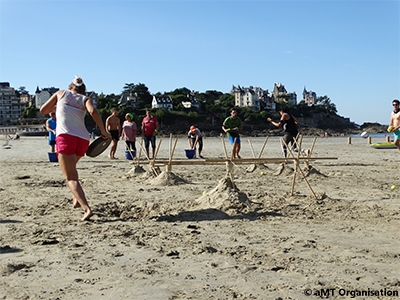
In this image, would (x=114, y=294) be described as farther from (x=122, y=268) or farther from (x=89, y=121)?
(x=89, y=121)

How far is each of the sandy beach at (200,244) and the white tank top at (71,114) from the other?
1.07 m

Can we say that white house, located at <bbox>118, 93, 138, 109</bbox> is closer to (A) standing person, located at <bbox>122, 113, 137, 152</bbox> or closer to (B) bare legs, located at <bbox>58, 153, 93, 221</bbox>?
(A) standing person, located at <bbox>122, 113, 137, 152</bbox>

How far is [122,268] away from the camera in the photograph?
3.62 meters

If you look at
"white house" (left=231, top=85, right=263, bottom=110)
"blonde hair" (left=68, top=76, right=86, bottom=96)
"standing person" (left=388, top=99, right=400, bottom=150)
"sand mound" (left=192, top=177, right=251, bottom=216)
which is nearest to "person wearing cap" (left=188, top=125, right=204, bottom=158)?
"standing person" (left=388, top=99, right=400, bottom=150)

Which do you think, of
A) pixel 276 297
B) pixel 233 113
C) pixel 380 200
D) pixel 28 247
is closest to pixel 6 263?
pixel 28 247

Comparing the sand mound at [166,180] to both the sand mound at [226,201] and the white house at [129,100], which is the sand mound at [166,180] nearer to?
the sand mound at [226,201]

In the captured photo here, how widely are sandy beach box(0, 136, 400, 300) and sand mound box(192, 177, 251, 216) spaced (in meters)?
0.02

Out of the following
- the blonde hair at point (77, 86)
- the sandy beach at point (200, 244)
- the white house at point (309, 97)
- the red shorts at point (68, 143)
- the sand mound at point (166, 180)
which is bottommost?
the sandy beach at point (200, 244)

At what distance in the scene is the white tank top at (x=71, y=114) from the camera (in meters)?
5.34

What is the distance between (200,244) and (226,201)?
164cm

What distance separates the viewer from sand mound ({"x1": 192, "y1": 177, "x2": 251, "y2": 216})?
18.9ft

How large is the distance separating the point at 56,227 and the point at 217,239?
183 cm

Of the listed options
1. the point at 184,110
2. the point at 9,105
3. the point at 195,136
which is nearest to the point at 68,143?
the point at 195,136

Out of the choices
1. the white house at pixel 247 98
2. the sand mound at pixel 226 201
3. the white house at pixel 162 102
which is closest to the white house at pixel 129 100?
the white house at pixel 162 102
